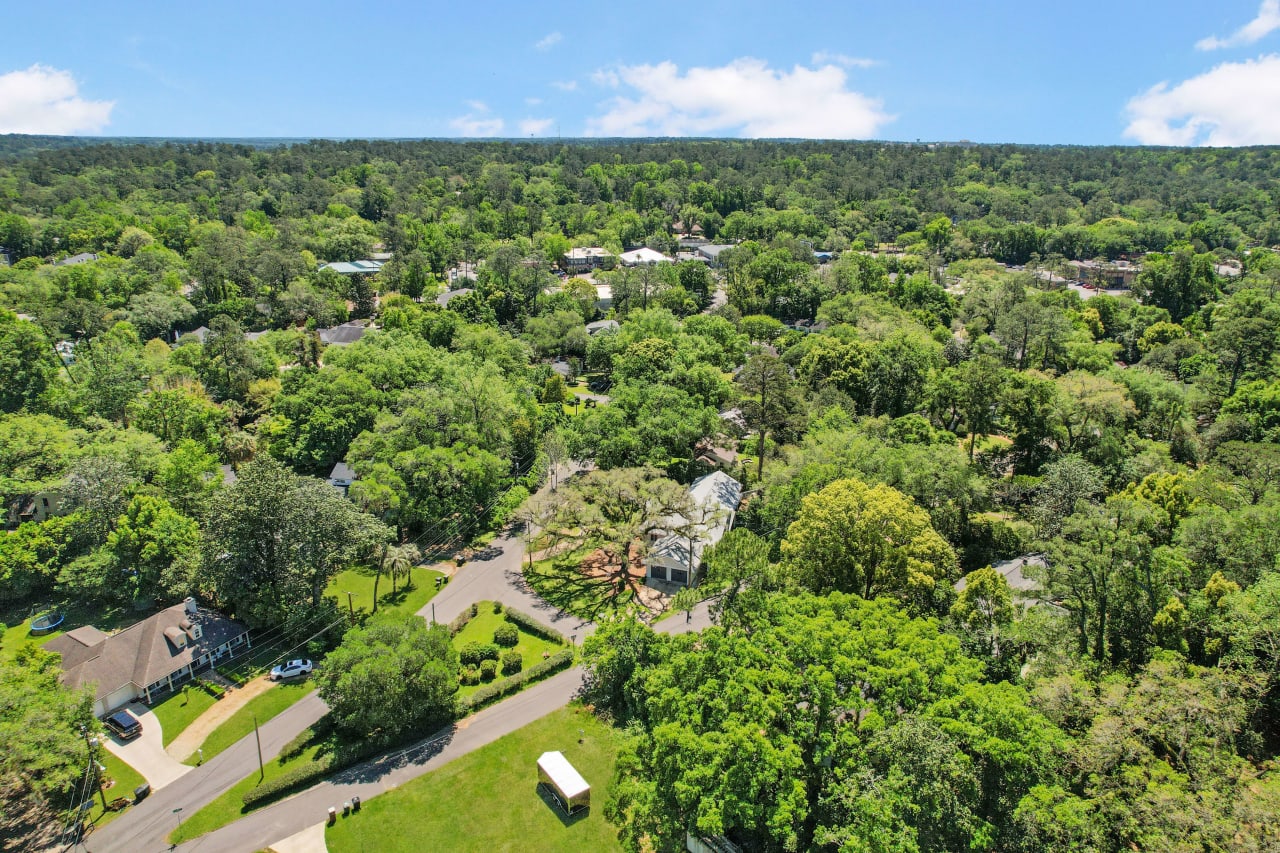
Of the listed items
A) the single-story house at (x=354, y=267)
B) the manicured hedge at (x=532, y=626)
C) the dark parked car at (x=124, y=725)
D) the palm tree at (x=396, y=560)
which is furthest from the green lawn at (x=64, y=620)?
the single-story house at (x=354, y=267)

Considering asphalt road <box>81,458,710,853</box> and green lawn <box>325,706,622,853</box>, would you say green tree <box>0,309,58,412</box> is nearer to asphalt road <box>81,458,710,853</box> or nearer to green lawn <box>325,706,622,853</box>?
asphalt road <box>81,458,710,853</box>

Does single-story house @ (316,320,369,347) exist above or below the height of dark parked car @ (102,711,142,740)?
above

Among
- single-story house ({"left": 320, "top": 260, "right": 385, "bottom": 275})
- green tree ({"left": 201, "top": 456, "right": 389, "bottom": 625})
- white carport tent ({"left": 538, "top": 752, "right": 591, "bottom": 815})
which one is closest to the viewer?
white carport tent ({"left": 538, "top": 752, "right": 591, "bottom": 815})

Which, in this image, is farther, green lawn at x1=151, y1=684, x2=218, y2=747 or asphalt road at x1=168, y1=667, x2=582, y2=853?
green lawn at x1=151, y1=684, x2=218, y2=747

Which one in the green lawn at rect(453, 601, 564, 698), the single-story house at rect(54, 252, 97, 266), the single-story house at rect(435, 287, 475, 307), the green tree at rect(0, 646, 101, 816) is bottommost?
the green lawn at rect(453, 601, 564, 698)

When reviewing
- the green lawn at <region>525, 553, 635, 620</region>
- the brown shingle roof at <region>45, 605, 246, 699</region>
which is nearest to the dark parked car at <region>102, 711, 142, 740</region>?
the brown shingle roof at <region>45, 605, 246, 699</region>

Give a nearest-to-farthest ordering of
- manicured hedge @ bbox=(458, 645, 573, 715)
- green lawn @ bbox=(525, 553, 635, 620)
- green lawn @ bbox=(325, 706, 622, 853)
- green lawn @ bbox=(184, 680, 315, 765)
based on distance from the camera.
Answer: green lawn @ bbox=(325, 706, 622, 853) → green lawn @ bbox=(184, 680, 315, 765) → manicured hedge @ bbox=(458, 645, 573, 715) → green lawn @ bbox=(525, 553, 635, 620)

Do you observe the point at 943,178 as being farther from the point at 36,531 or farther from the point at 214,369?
the point at 36,531
